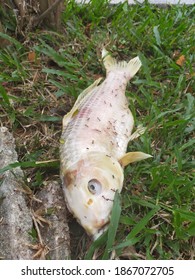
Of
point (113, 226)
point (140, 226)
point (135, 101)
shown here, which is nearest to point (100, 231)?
point (113, 226)

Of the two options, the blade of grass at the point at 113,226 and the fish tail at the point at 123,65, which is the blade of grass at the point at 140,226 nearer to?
the blade of grass at the point at 113,226

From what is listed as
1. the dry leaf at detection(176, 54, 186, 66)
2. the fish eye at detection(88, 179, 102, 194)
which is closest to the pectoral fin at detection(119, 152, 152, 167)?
the fish eye at detection(88, 179, 102, 194)

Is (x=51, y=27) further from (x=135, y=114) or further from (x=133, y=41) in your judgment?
(x=135, y=114)

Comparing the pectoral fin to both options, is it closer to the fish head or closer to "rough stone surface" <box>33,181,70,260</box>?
the fish head
